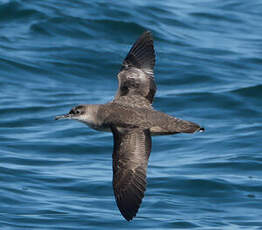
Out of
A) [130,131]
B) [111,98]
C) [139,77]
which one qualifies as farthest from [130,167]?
[111,98]

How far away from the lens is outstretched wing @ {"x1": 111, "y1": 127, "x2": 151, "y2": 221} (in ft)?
26.8

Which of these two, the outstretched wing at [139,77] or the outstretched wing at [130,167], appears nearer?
the outstretched wing at [130,167]

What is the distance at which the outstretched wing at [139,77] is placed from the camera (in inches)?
385

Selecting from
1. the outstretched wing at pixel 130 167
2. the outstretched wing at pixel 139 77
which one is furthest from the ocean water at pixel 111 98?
the outstretched wing at pixel 130 167

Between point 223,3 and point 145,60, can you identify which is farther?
point 223,3

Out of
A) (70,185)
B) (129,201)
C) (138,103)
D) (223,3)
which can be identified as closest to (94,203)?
(70,185)

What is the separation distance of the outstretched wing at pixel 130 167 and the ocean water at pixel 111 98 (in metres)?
1.84

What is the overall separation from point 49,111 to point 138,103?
14.5 ft

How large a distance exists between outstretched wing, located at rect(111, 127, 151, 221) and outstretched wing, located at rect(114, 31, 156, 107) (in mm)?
1055

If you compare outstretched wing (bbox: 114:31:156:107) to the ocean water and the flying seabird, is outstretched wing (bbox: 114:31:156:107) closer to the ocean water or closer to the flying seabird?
the flying seabird

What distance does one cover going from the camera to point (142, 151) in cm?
848

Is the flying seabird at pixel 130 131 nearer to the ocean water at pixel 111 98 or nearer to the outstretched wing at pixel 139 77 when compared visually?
the outstretched wing at pixel 139 77

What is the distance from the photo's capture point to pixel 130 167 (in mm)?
8367

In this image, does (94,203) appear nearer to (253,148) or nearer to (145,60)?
(145,60)
